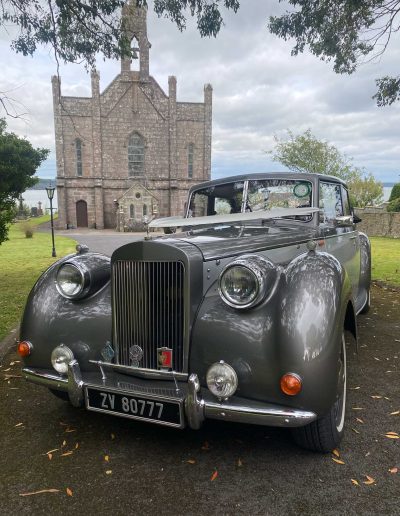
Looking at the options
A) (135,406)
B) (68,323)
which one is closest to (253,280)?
(135,406)

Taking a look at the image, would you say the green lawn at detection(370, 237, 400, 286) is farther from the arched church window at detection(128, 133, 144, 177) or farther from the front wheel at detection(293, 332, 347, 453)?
the arched church window at detection(128, 133, 144, 177)

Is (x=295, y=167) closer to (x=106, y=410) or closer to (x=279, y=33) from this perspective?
(x=279, y=33)

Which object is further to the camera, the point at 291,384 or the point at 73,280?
the point at 73,280

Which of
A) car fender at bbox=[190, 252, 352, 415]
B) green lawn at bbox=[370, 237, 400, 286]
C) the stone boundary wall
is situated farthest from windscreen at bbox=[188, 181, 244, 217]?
the stone boundary wall

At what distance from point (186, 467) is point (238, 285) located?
1.18 metres

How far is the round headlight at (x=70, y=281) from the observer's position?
106 inches

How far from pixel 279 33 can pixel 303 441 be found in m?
7.97

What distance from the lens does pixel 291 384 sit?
2033 millimetres

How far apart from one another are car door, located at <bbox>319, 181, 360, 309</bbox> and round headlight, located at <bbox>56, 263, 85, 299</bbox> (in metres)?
2.42

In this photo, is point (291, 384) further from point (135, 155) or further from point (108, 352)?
point (135, 155)

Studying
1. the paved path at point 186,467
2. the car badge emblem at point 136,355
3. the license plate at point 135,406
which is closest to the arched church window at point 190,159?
the paved path at point 186,467

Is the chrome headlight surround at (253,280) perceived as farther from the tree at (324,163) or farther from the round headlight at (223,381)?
the tree at (324,163)

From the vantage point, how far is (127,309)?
248 centimetres

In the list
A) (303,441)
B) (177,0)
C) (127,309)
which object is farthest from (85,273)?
(177,0)
